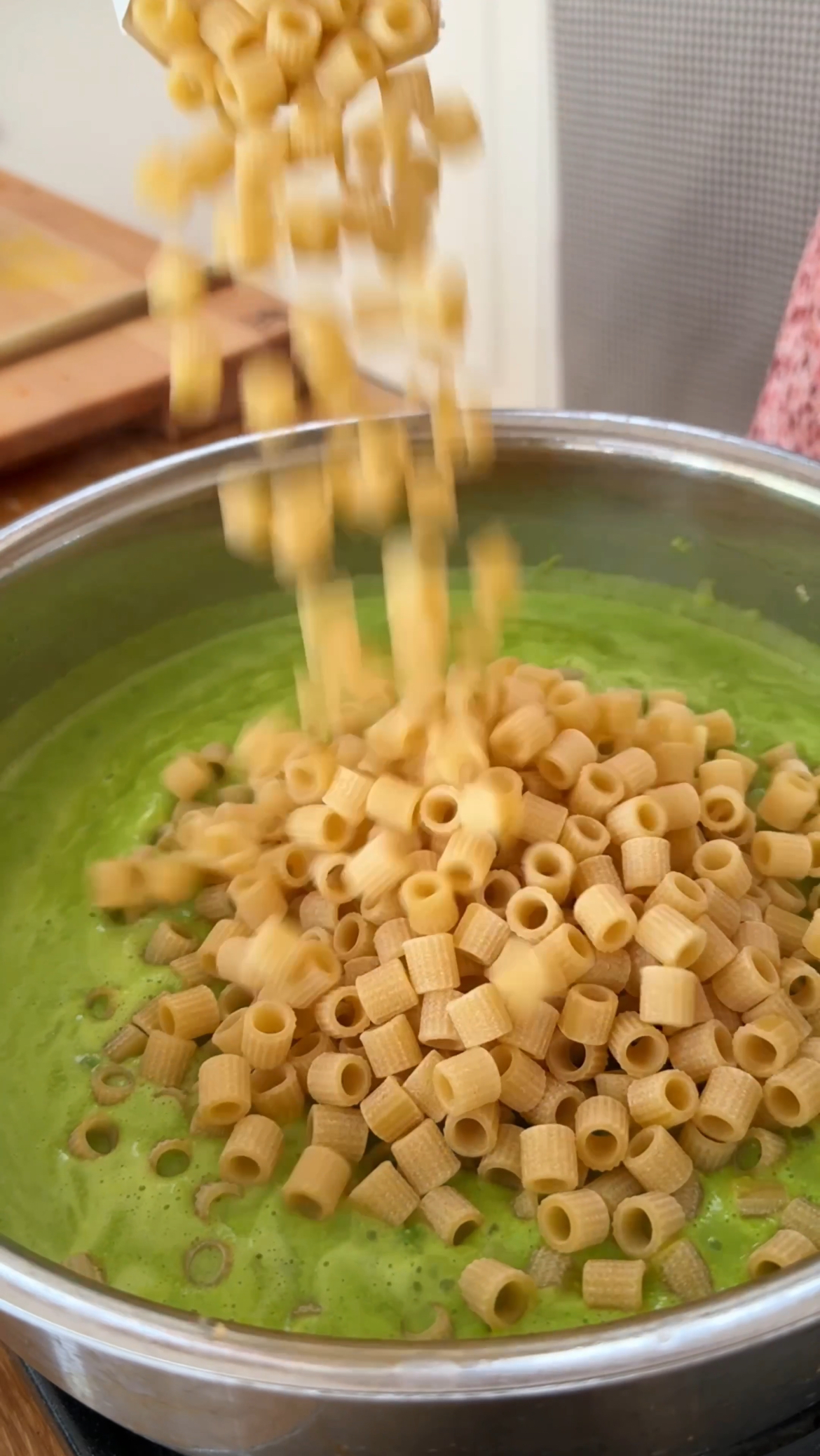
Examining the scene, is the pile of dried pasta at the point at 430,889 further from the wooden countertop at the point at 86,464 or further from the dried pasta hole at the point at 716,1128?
the wooden countertop at the point at 86,464

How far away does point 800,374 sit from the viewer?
1.01 metres

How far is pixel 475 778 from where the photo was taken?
31.4 inches

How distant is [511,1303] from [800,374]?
2.45 ft

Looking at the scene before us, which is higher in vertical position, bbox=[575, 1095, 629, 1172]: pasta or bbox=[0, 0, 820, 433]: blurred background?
bbox=[0, 0, 820, 433]: blurred background

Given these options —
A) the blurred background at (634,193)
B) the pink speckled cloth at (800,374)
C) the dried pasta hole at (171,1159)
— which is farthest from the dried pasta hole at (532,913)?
the blurred background at (634,193)

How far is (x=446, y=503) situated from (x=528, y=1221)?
0.43 meters

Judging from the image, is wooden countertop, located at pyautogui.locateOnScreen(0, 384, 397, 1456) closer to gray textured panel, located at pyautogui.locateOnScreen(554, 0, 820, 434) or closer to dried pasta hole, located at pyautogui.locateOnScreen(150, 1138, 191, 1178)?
gray textured panel, located at pyautogui.locateOnScreen(554, 0, 820, 434)

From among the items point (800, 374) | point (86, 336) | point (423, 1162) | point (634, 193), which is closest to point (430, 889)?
point (423, 1162)

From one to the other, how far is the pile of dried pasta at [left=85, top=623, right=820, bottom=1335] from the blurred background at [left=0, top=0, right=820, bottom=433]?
67 centimetres

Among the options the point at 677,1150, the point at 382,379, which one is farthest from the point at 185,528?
the point at 382,379

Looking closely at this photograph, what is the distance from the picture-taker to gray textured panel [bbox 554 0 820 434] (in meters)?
1.20

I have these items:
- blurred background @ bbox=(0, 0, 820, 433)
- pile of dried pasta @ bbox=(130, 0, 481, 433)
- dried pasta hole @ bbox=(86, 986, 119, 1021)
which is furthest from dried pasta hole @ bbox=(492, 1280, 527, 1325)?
blurred background @ bbox=(0, 0, 820, 433)

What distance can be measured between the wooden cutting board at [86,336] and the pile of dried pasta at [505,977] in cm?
49

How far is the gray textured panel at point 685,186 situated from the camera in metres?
1.20
